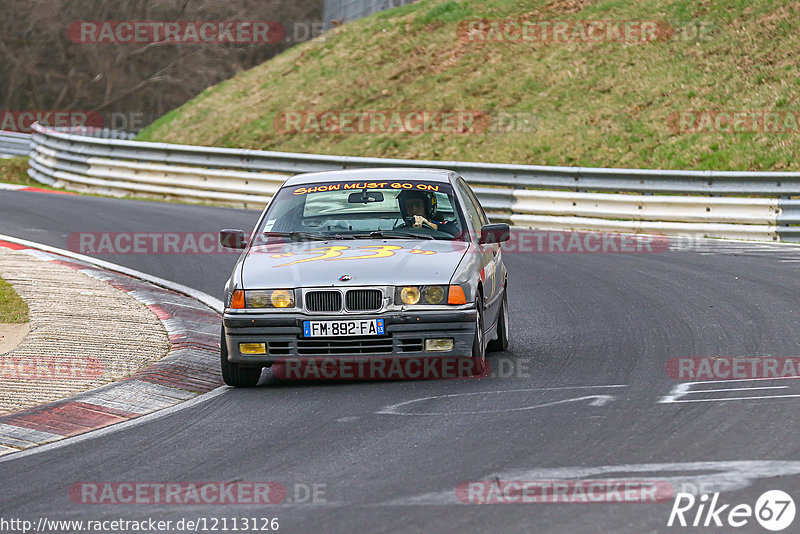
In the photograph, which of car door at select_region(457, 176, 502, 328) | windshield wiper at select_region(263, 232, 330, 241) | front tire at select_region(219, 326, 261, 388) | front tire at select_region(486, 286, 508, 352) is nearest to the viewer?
front tire at select_region(219, 326, 261, 388)

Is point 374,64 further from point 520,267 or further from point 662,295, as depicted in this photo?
point 662,295

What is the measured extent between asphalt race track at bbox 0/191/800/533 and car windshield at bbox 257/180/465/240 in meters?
1.16

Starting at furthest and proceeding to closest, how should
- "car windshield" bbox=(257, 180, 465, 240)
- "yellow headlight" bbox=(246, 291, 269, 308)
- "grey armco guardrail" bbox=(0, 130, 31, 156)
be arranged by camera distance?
1. "grey armco guardrail" bbox=(0, 130, 31, 156)
2. "car windshield" bbox=(257, 180, 465, 240)
3. "yellow headlight" bbox=(246, 291, 269, 308)

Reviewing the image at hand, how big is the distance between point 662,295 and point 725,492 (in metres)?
7.40

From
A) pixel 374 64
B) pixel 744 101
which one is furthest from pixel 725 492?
pixel 374 64

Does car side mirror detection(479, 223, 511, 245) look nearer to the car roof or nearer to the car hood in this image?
the car hood

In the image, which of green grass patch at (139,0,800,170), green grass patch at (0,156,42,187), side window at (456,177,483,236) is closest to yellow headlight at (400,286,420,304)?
side window at (456,177,483,236)

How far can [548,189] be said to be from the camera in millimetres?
20953

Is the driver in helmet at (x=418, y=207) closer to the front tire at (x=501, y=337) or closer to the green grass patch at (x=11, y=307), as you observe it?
the front tire at (x=501, y=337)

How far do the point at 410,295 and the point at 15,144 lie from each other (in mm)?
27452

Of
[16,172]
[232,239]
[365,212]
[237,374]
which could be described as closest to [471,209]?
[365,212]

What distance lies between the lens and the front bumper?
8281 millimetres

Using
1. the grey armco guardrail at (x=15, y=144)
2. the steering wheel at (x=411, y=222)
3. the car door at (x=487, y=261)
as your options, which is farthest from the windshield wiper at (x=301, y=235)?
the grey armco guardrail at (x=15, y=144)

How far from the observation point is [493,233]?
373 inches
